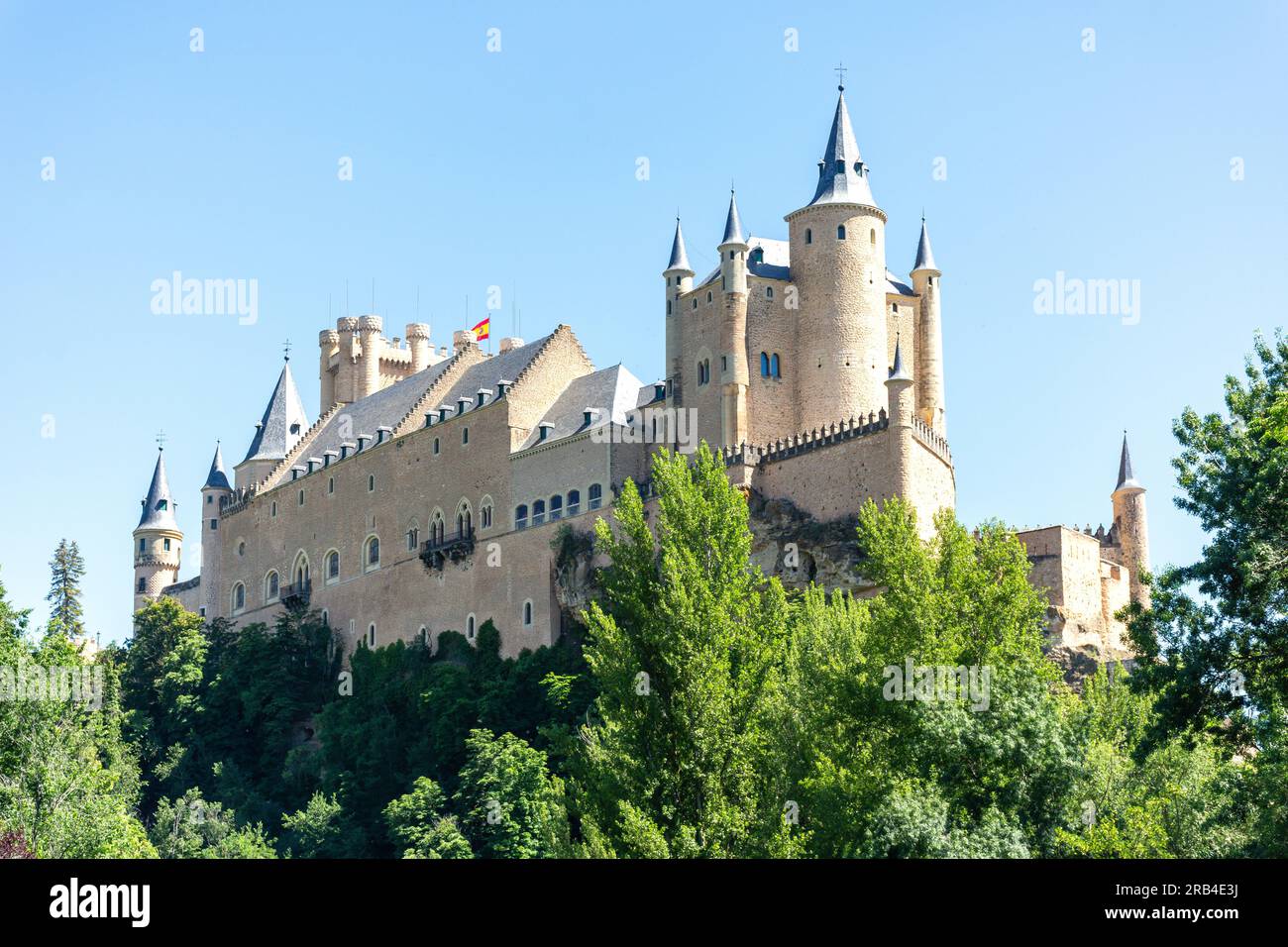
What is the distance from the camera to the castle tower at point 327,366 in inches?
4045

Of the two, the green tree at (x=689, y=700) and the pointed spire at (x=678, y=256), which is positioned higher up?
the pointed spire at (x=678, y=256)

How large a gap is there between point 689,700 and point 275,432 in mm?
67761

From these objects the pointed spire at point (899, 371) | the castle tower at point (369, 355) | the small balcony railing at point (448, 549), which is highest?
the castle tower at point (369, 355)

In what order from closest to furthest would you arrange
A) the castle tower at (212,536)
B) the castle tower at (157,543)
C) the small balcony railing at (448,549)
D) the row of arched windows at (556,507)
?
the row of arched windows at (556,507) → the small balcony railing at (448,549) → the castle tower at (212,536) → the castle tower at (157,543)

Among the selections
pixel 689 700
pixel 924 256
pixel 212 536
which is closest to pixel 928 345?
pixel 924 256

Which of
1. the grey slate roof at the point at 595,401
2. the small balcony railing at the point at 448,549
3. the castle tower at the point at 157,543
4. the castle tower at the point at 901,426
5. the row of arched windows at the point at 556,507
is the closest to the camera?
the castle tower at the point at 901,426

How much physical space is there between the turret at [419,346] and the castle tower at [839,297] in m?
36.2

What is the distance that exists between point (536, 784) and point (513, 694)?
7.66 metres

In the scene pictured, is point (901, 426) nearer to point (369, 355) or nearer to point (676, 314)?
point (676, 314)

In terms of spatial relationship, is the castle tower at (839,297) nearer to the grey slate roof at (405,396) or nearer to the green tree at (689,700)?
the grey slate roof at (405,396)

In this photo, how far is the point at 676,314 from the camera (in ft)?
240

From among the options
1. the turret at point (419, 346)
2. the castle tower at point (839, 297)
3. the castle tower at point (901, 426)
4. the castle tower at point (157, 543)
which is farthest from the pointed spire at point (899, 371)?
the castle tower at point (157, 543)
